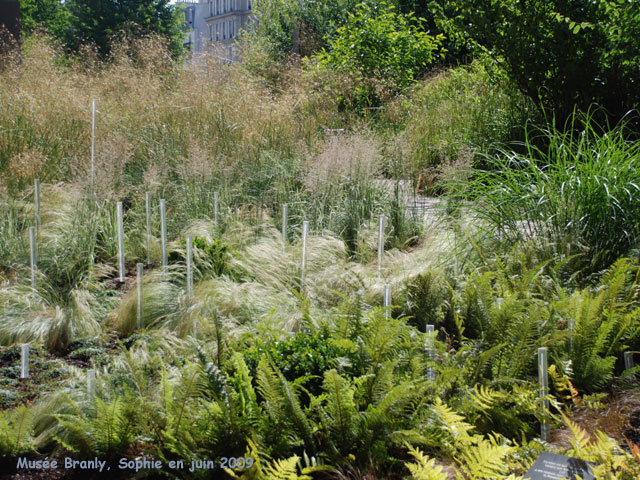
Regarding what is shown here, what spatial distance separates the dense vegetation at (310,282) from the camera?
2.22 meters

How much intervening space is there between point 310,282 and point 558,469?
2.37 m

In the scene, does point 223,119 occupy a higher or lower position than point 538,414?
higher

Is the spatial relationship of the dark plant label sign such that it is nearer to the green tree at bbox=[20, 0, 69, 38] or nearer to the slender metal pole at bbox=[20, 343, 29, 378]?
the slender metal pole at bbox=[20, 343, 29, 378]

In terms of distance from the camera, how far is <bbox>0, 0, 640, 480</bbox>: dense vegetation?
222cm

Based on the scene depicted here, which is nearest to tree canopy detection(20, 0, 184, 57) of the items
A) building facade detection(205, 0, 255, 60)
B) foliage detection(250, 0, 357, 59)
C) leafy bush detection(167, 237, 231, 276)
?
foliage detection(250, 0, 357, 59)

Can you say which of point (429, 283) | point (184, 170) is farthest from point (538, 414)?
point (184, 170)

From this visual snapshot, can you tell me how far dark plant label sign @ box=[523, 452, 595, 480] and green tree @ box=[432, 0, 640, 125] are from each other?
20.1ft

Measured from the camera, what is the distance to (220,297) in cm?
380

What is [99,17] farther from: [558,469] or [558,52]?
[558,469]

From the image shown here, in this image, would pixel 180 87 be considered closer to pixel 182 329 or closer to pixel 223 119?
pixel 223 119

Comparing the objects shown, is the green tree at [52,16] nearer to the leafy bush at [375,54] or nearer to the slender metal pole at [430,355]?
the leafy bush at [375,54]

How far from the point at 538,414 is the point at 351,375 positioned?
0.74 meters

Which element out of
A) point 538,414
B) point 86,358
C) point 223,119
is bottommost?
point 86,358

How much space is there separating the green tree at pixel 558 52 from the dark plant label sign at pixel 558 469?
6138mm
